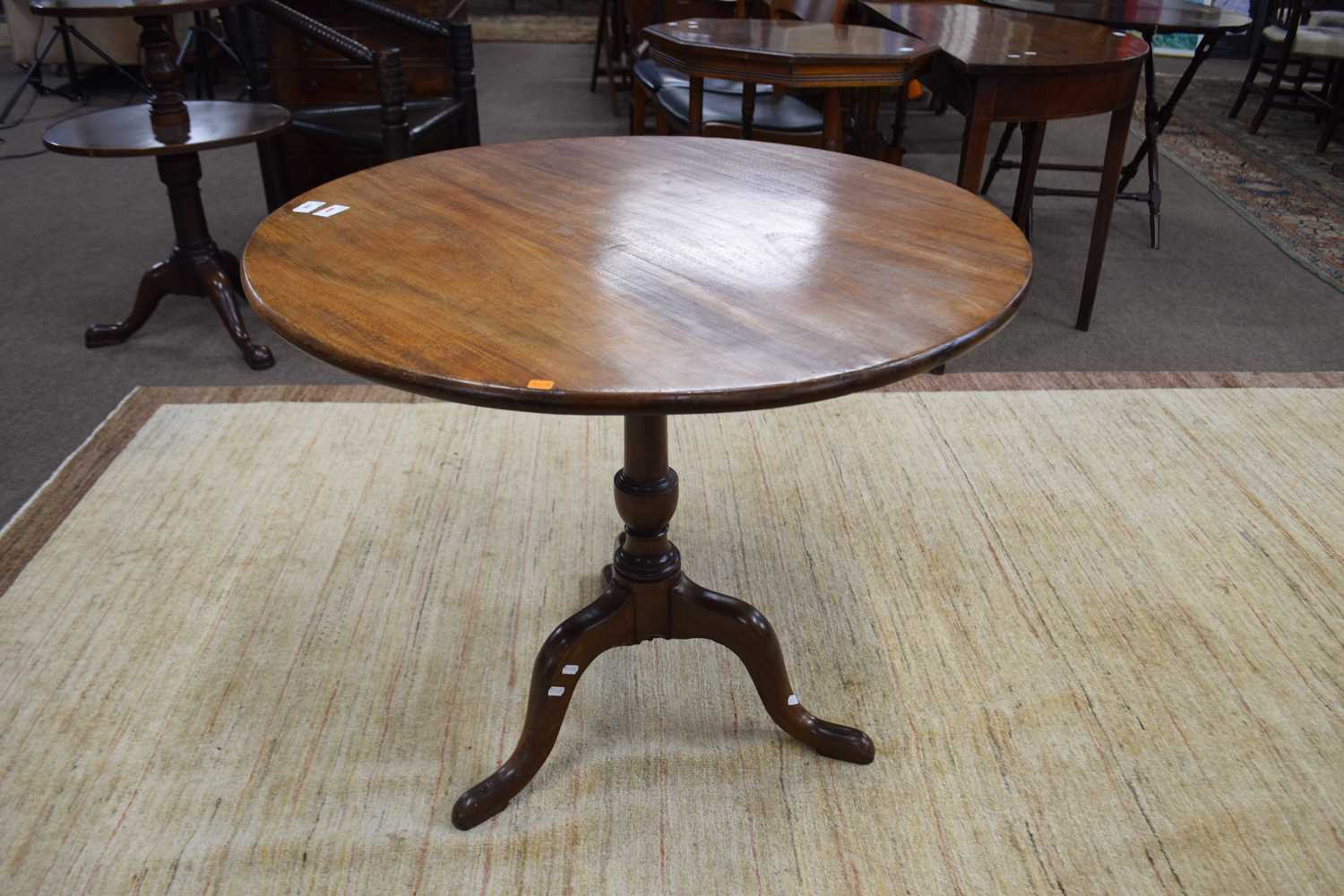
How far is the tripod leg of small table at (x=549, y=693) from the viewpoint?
1321mm

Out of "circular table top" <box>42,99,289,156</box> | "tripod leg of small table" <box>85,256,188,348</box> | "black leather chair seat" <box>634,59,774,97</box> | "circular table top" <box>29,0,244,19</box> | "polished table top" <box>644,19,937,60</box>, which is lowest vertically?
"tripod leg of small table" <box>85,256,188,348</box>

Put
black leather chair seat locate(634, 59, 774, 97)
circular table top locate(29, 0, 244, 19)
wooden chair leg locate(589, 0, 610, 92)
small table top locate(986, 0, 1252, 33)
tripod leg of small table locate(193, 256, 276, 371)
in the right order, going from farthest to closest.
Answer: wooden chair leg locate(589, 0, 610, 92) → black leather chair seat locate(634, 59, 774, 97) → small table top locate(986, 0, 1252, 33) → tripod leg of small table locate(193, 256, 276, 371) → circular table top locate(29, 0, 244, 19)

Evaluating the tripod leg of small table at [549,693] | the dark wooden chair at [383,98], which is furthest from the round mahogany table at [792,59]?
the tripod leg of small table at [549,693]

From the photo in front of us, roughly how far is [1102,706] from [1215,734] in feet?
0.50

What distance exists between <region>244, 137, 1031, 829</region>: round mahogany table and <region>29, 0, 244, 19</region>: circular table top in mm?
1142

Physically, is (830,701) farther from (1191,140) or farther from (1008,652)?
(1191,140)

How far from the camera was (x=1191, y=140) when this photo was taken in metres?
4.70

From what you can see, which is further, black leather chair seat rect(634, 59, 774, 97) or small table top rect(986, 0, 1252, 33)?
black leather chair seat rect(634, 59, 774, 97)

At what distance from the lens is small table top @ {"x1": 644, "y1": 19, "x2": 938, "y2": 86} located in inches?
92.0

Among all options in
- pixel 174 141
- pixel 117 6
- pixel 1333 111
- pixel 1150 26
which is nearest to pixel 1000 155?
pixel 1150 26

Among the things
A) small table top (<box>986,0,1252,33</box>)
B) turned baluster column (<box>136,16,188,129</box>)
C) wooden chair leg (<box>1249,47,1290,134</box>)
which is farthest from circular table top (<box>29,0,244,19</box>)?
wooden chair leg (<box>1249,47,1290,134</box>)

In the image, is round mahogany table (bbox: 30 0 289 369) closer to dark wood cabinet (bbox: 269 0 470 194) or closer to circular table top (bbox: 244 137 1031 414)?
dark wood cabinet (bbox: 269 0 470 194)

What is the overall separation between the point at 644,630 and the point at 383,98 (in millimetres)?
1852

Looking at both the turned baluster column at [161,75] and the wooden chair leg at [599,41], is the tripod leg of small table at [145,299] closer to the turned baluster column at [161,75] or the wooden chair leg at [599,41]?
the turned baluster column at [161,75]
